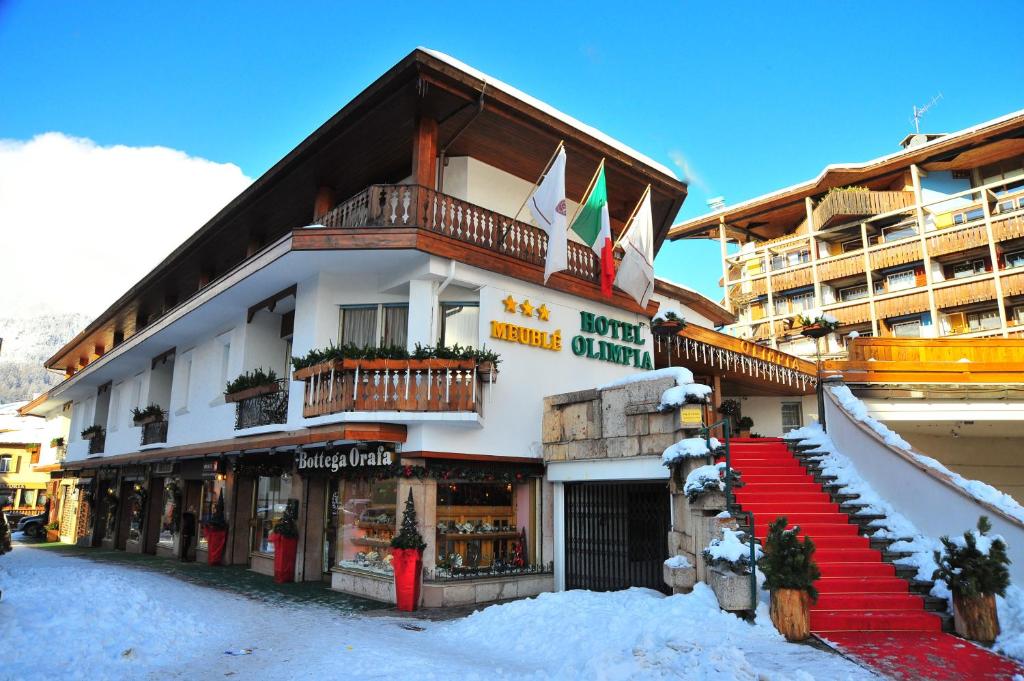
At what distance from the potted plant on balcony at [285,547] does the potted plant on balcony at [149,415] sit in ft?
29.5

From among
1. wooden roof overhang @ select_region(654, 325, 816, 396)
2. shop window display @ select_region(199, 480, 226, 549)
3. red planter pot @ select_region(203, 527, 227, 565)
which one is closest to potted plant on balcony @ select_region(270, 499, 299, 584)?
red planter pot @ select_region(203, 527, 227, 565)

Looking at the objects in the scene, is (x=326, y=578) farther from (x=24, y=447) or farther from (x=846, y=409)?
(x=24, y=447)

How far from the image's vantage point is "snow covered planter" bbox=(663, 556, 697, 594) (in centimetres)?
945

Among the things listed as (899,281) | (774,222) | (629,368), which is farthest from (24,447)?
(899,281)

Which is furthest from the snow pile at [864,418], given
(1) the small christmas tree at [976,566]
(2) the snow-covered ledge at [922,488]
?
(1) the small christmas tree at [976,566]

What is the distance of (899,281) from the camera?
1550 inches

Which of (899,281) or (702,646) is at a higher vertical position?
(899,281)

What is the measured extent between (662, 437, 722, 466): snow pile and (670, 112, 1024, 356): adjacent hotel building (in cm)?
3185

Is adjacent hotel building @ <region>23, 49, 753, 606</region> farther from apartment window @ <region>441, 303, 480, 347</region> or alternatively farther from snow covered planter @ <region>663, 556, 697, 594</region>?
snow covered planter @ <region>663, 556, 697, 594</region>

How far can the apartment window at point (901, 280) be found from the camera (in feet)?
127

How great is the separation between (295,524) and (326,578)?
137 centimetres

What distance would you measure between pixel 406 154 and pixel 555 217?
4699mm

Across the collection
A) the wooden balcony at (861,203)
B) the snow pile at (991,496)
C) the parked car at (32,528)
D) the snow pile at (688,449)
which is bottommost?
the parked car at (32,528)

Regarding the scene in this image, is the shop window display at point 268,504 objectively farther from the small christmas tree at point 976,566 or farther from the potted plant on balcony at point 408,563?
the small christmas tree at point 976,566
